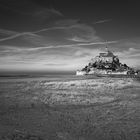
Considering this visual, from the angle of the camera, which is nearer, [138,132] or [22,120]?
[138,132]

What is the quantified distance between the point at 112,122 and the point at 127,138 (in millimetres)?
2392

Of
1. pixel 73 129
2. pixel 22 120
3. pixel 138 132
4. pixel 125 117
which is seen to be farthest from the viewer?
pixel 125 117

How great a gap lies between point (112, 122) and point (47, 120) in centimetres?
476

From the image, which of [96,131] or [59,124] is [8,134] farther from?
[96,131]

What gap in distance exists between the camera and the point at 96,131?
27.2 ft

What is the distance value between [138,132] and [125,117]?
2.78 metres

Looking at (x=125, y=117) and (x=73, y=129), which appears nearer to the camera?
(x=73, y=129)

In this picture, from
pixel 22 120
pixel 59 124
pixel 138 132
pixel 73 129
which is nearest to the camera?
pixel 138 132

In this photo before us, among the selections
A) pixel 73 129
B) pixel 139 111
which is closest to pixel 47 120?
pixel 73 129

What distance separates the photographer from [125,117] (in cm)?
1082

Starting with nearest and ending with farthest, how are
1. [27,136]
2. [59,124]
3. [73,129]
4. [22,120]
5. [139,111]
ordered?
[27,136] < [73,129] < [59,124] < [22,120] < [139,111]

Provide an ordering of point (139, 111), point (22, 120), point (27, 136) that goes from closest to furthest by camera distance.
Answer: point (27, 136) → point (22, 120) → point (139, 111)

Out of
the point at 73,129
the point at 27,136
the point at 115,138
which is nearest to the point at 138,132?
the point at 115,138

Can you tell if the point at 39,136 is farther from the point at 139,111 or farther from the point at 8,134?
the point at 139,111
